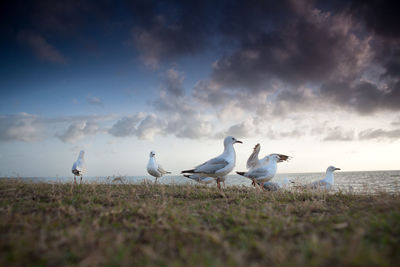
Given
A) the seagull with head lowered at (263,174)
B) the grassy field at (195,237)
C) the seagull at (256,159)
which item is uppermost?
the seagull at (256,159)

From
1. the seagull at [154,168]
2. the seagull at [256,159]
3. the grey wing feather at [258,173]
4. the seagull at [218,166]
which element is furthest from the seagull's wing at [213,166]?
the seagull at [154,168]

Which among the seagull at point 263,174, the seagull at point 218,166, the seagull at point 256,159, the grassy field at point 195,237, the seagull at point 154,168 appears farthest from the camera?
the seagull at point 154,168

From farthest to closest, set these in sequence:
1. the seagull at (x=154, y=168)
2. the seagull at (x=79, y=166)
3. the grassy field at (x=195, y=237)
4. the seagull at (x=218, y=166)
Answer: the seagull at (x=154, y=168) < the seagull at (x=79, y=166) < the seagull at (x=218, y=166) < the grassy field at (x=195, y=237)

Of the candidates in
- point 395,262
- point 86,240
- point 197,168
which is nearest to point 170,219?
point 86,240

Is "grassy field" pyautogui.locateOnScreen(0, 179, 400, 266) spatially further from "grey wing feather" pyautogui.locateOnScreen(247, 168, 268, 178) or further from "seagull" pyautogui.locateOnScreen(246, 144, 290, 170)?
"seagull" pyautogui.locateOnScreen(246, 144, 290, 170)

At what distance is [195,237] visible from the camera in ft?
10.2

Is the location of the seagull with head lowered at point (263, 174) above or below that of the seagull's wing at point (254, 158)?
below

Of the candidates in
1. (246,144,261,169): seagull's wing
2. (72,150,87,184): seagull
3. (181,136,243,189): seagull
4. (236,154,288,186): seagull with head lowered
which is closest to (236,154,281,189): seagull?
(236,154,288,186): seagull with head lowered

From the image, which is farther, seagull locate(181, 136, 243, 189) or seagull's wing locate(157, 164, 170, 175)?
seagull's wing locate(157, 164, 170, 175)

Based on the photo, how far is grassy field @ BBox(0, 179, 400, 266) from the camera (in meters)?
2.39

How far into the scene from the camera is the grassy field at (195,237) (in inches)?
94.0

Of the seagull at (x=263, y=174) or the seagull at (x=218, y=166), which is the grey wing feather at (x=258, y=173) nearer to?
the seagull at (x=263, y=174)

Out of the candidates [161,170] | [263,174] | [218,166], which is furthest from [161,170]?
[218,166]

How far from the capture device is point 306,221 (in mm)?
3879
